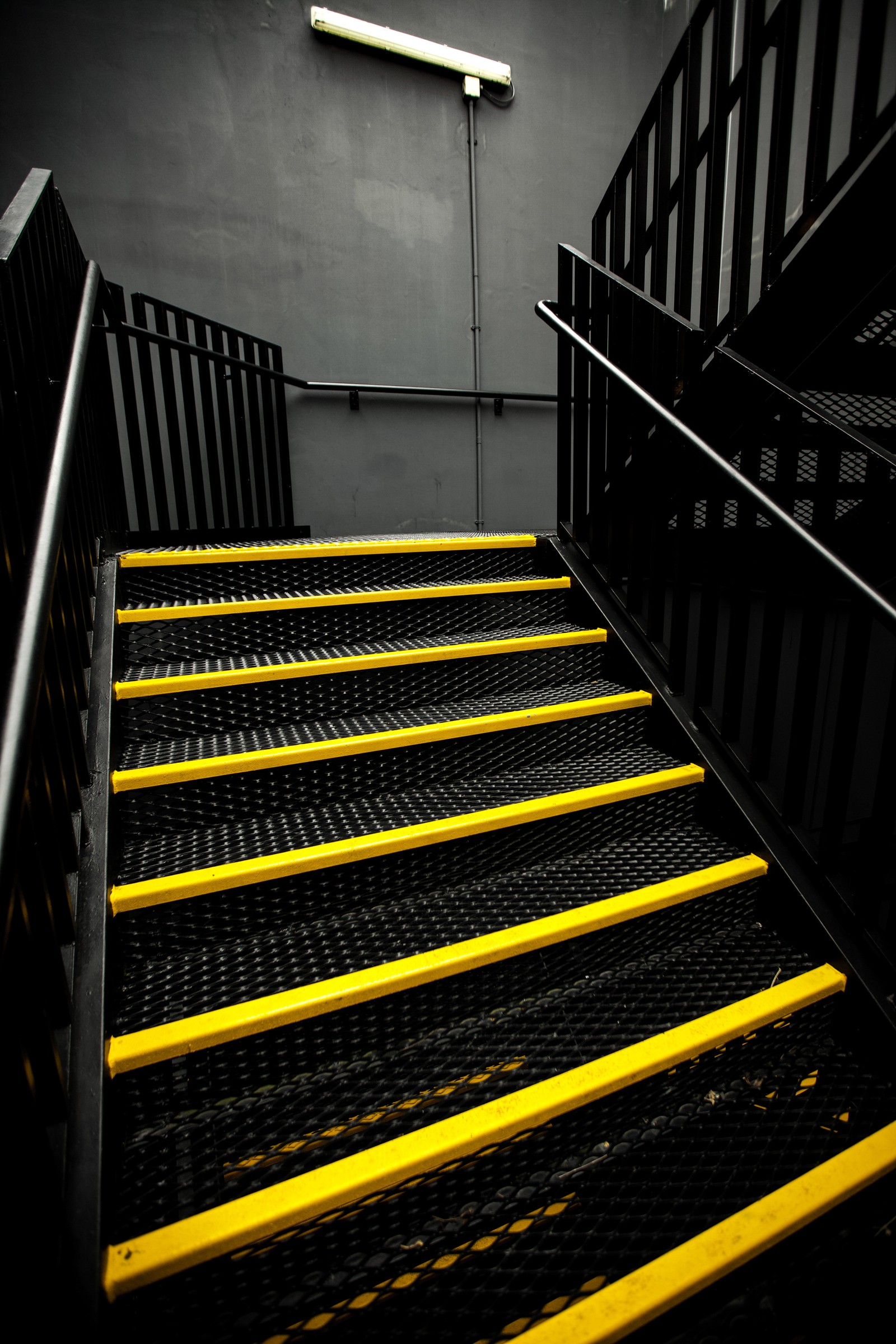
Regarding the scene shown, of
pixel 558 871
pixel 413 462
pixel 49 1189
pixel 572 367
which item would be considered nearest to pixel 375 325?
pixel 413 462

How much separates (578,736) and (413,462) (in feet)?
8.68

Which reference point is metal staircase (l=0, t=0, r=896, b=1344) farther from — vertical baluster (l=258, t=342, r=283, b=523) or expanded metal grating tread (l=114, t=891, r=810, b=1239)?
vertical baluster (l=258, t=342, r=283, b=523)

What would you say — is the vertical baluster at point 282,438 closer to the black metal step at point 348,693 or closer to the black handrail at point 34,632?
the black metal step at point 348,693

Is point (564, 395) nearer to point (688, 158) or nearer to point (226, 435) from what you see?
point (688, 158)

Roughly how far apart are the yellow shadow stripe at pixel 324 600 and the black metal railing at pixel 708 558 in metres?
0.28

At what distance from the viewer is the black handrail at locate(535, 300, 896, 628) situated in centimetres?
116

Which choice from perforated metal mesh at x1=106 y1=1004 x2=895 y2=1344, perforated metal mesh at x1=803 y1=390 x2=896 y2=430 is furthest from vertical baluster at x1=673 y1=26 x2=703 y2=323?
perforated metal mesh at x1=106 y1=1004 x2=895 y2=1344

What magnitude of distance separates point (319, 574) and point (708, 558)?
1117mm

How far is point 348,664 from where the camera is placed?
1.63m

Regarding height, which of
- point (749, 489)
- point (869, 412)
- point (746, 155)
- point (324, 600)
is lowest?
point (324, 600)

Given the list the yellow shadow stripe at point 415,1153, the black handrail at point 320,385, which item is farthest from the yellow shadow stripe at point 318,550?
the yellow shadow stripe at point 415,1153

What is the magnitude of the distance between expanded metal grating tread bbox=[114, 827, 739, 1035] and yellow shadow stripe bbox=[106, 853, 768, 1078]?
24 mm

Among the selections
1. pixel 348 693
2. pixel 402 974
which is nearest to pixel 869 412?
pixel 348 693

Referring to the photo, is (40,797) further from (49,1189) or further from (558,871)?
(558,871)
